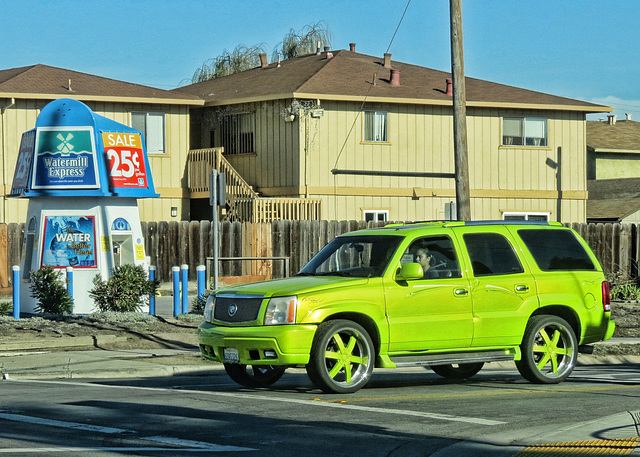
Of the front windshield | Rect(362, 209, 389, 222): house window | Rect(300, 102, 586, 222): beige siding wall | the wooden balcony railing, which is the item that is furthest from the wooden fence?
the front windshield

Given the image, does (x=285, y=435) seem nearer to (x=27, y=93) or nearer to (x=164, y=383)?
(x=164, y=383)

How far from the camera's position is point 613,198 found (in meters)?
47.1

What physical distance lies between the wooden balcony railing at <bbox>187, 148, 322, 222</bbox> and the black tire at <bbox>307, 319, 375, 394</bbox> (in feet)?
72.5

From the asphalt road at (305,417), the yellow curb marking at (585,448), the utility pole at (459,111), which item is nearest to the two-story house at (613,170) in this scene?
the utility pole at (459,111)

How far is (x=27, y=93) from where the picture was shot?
34.7 metres

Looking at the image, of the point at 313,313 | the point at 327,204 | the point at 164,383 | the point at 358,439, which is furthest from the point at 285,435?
the point at 327,204

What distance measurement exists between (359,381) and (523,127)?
94.2ft

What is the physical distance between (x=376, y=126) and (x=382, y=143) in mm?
634

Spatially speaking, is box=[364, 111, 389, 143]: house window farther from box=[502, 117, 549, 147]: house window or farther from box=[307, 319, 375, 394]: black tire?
box=[307, 319, 375, 394]: black tire

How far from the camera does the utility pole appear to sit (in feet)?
67.2

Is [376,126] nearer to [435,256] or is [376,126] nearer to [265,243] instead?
[265,243]

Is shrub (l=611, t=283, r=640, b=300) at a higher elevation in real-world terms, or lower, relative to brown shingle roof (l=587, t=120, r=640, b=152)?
lower

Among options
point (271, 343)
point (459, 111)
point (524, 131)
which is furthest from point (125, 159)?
point (524, 131)

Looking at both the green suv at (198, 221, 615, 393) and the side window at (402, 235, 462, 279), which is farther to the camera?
the side window at (402, 235, 462, 279)
